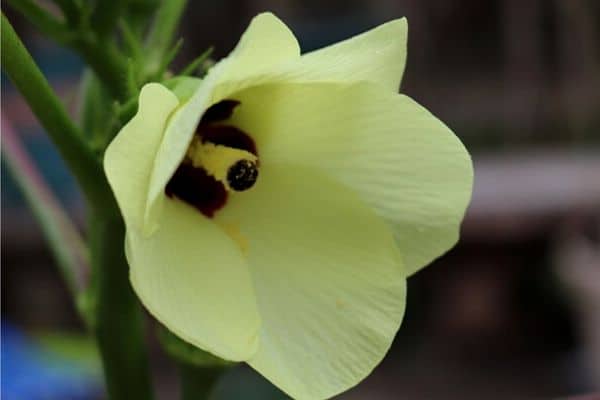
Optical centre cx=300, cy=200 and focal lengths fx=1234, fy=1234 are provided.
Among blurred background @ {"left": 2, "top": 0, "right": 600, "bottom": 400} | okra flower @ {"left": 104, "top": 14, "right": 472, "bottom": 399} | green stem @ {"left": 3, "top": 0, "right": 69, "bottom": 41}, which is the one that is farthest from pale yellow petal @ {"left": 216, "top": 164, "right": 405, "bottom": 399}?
blurred background @ {"left": 2, "top": 0, "right": 600, "bottom": 400}

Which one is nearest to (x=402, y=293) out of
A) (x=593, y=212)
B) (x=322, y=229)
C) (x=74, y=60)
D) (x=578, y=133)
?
(x=322, y=229)

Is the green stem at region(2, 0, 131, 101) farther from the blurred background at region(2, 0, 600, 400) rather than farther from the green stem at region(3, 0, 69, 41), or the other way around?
the blurred background at region(2, 0, 600, 400)

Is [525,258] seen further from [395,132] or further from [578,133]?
[395,132]

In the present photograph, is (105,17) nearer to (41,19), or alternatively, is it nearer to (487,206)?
(41,19)

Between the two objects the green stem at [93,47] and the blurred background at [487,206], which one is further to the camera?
the blurred background at [487,206]

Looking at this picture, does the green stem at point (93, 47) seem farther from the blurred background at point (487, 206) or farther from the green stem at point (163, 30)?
the blurred background at point (487, 206)

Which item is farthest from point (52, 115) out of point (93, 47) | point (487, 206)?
point (487, 206)

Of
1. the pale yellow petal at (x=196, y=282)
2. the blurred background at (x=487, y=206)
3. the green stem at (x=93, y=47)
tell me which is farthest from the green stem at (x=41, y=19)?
the blurred background at (x=487, y=206)
